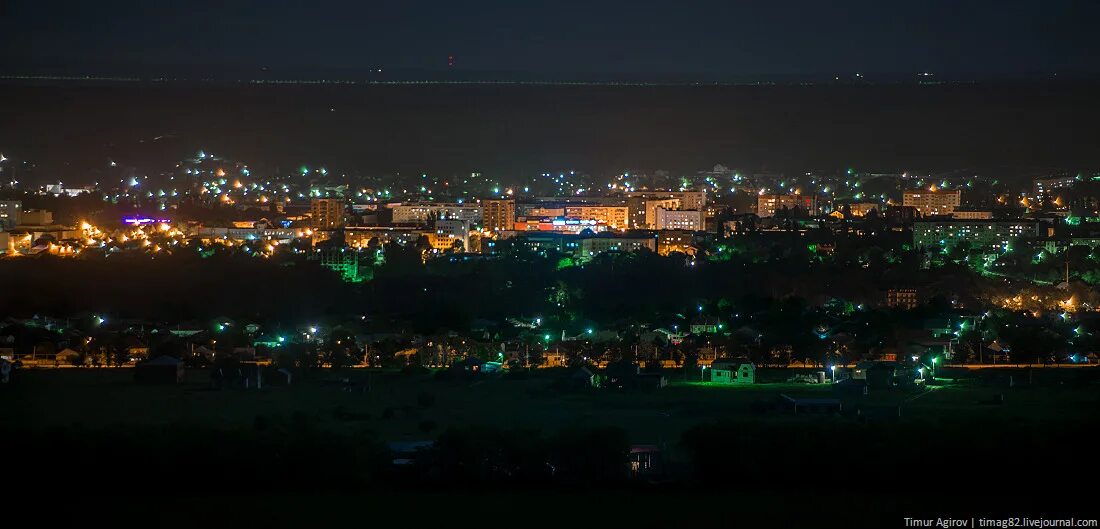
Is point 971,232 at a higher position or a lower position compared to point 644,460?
higher

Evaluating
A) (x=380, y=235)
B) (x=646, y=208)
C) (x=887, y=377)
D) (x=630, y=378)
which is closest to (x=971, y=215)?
(x=646, y=208)

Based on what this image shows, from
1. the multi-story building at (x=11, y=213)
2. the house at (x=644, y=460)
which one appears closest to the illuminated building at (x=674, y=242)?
the multi-story building at (x=11, y=213)

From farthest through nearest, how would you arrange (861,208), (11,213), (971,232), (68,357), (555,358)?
(861,208) < (971,232) < (11,213) < (555,358) < (68,357)

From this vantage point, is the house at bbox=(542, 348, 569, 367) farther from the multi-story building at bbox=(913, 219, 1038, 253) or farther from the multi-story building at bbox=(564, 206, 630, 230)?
the multi-story building at bbox=(564, 206, 630, 230)

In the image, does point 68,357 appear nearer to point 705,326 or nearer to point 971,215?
point 705,326

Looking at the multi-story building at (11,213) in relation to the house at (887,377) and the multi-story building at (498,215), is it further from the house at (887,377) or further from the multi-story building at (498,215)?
the house at (887,377)

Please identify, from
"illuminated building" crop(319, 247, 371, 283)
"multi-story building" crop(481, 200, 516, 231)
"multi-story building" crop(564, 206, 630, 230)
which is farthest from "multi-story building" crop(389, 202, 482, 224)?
"illuminated building" crop(319, 247, 371, 283)

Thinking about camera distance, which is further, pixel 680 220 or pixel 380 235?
pixel 680 220

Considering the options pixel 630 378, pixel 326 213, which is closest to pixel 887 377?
pixel 630 378

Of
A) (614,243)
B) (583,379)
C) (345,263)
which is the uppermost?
(614,243)

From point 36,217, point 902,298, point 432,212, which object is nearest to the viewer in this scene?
point 902,298
